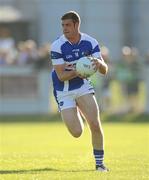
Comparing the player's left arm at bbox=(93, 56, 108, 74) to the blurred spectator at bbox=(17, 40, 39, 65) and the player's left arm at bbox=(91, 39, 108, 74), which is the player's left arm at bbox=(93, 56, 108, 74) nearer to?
the player's left arm at bbox=(91, 39, 108, 74)

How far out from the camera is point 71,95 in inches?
517

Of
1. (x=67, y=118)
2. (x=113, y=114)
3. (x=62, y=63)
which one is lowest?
(x=113, y=114)

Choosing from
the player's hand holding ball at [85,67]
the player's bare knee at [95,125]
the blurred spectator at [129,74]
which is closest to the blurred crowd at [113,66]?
the blurred spectator at [129,74]

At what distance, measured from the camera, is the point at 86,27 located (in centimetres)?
3978

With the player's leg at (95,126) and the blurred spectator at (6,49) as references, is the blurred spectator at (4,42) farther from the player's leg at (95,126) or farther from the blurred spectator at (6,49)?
the player's leg at (95,126)

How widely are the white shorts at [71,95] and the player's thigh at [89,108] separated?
7 cm

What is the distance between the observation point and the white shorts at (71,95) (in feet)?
42.8

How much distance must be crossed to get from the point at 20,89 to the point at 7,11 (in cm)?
1174

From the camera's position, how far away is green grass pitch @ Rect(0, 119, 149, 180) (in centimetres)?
1223

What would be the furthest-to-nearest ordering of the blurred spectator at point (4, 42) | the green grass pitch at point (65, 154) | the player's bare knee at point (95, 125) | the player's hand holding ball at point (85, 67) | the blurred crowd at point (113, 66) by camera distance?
the blurred spectator at point (4, 42) → the blurred crowd at point (113, 66) → the player's bare knee at point (95, 125) → the player's hand holding ball at point (85, 67) → the green grass pitch at point (65, 154)

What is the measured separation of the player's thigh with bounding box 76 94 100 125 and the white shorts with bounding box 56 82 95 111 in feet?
0.24

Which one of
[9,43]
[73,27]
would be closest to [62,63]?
[73,27]

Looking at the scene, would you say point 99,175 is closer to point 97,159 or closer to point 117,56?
point 97,159

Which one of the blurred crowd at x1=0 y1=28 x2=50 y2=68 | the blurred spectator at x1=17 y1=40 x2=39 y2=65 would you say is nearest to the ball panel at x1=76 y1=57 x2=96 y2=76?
the blurred crowd at x1=0 y1=28 x2=50 y2=68
